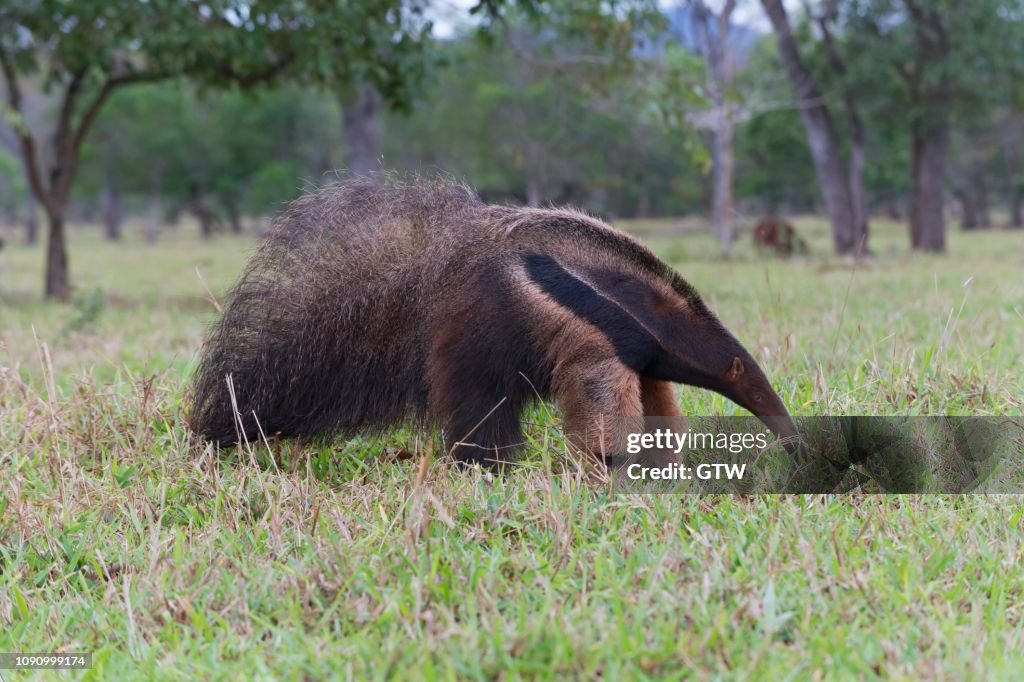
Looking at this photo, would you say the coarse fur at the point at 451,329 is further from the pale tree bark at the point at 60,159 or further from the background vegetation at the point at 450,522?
the pale tree bark at the point at 60,159

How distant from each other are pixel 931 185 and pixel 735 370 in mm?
15442

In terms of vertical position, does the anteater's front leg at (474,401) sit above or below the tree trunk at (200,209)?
below

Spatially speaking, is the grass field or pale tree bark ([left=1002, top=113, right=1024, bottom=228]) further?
pale tree bark ([left=1002, top=113, right=1024, bottom=228])

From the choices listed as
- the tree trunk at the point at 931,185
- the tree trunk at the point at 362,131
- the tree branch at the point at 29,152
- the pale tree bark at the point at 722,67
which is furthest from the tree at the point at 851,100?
the tree branch at the point at 29,152

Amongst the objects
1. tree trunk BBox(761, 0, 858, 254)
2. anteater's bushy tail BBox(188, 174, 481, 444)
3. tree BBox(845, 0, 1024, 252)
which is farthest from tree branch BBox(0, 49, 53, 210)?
tree BBox(845, 0, 1024, 252)

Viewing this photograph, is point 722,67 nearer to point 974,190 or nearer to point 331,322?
point 331,322

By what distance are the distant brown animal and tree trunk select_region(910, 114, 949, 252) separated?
2448 mm

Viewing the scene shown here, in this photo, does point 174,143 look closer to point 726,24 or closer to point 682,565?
point 726,24

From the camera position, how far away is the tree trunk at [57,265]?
11.2 m

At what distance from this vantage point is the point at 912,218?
17516 mm

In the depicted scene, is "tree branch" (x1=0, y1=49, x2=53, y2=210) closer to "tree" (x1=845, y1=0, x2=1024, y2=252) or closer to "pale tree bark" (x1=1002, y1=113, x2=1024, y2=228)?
"tree" (x1=845, y1=0, x2=1024, y2=252)

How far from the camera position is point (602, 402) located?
3232mm

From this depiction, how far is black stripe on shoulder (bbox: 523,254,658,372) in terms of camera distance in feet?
10.7

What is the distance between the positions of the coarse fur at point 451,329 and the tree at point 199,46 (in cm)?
411
